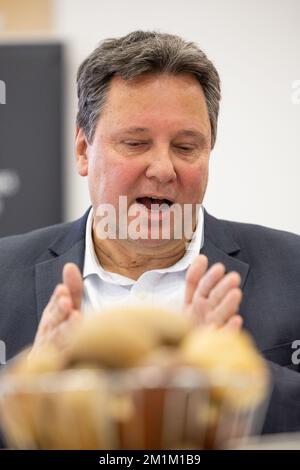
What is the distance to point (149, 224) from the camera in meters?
1.45

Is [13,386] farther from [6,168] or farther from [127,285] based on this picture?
[6,168]

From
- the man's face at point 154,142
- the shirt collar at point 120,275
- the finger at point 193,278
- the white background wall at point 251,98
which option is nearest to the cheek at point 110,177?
the man's face at point 154,142

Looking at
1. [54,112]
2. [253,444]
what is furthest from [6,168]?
[253,444]

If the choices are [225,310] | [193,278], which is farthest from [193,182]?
[225,310]

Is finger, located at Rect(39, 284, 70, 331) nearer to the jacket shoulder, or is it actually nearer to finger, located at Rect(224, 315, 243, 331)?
finger, located at Rect(224, 315, 243, 331)

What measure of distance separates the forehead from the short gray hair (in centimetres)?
1

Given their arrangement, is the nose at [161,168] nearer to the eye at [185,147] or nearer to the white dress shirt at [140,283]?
the eye at [185,147]


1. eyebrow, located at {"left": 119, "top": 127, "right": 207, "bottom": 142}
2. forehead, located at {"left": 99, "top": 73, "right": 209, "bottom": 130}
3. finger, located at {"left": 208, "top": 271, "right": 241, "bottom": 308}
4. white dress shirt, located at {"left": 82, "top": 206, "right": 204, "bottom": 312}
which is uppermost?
forehead, located at {"left": 99, "top": 73, "right": 209, "bottom": 130}

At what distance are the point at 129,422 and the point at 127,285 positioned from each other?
1.03m

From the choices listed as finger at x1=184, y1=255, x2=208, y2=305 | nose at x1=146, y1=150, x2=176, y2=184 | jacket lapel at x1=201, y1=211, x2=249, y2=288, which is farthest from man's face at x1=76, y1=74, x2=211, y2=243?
finger at x1=184, y1=255, x2=208, y2=305

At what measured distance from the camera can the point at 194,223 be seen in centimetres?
154

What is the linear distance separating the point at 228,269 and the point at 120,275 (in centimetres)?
21

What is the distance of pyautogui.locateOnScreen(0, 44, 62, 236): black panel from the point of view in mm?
2660

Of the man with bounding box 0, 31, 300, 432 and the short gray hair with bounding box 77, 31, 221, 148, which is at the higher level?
the short gray hair with bounding box 77, 31, 221, 148
